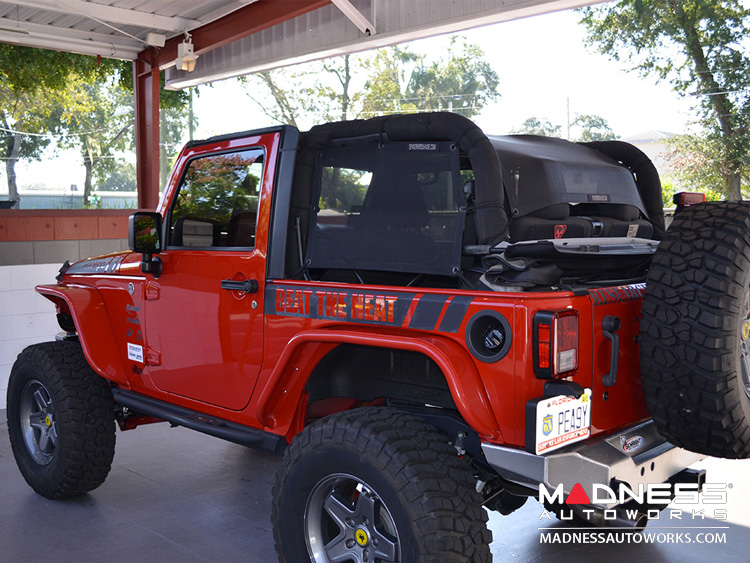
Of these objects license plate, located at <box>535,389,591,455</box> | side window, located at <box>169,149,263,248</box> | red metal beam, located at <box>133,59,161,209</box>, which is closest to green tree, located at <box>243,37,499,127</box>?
red metal beam, located at <box>133,59,161,209</box>

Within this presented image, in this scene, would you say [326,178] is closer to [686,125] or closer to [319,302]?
[319,302]

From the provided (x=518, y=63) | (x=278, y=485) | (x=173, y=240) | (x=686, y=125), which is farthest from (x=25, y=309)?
(x=518, y=63)

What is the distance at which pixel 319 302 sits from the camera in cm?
308

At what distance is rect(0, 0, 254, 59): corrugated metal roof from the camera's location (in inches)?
290

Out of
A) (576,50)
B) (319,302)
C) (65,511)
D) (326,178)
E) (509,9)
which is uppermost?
(576,50)

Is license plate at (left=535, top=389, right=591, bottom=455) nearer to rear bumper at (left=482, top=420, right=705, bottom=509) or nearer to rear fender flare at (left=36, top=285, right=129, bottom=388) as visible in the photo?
A: rear bumper at (left=482, top=420, right=705, bottom=509)

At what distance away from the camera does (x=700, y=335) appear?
8.11 feet

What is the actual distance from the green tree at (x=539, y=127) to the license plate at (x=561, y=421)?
106 ft

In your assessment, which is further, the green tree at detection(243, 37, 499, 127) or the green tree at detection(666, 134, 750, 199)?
the green tree at detection(243, 37, 499, 127)

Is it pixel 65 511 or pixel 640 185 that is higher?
pixel 640 185

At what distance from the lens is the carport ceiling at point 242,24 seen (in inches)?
269

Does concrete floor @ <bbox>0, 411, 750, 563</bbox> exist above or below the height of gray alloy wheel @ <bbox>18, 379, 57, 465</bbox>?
below

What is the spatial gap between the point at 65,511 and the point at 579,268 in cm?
330

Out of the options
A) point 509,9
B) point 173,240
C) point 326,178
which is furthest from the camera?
point 509,9
